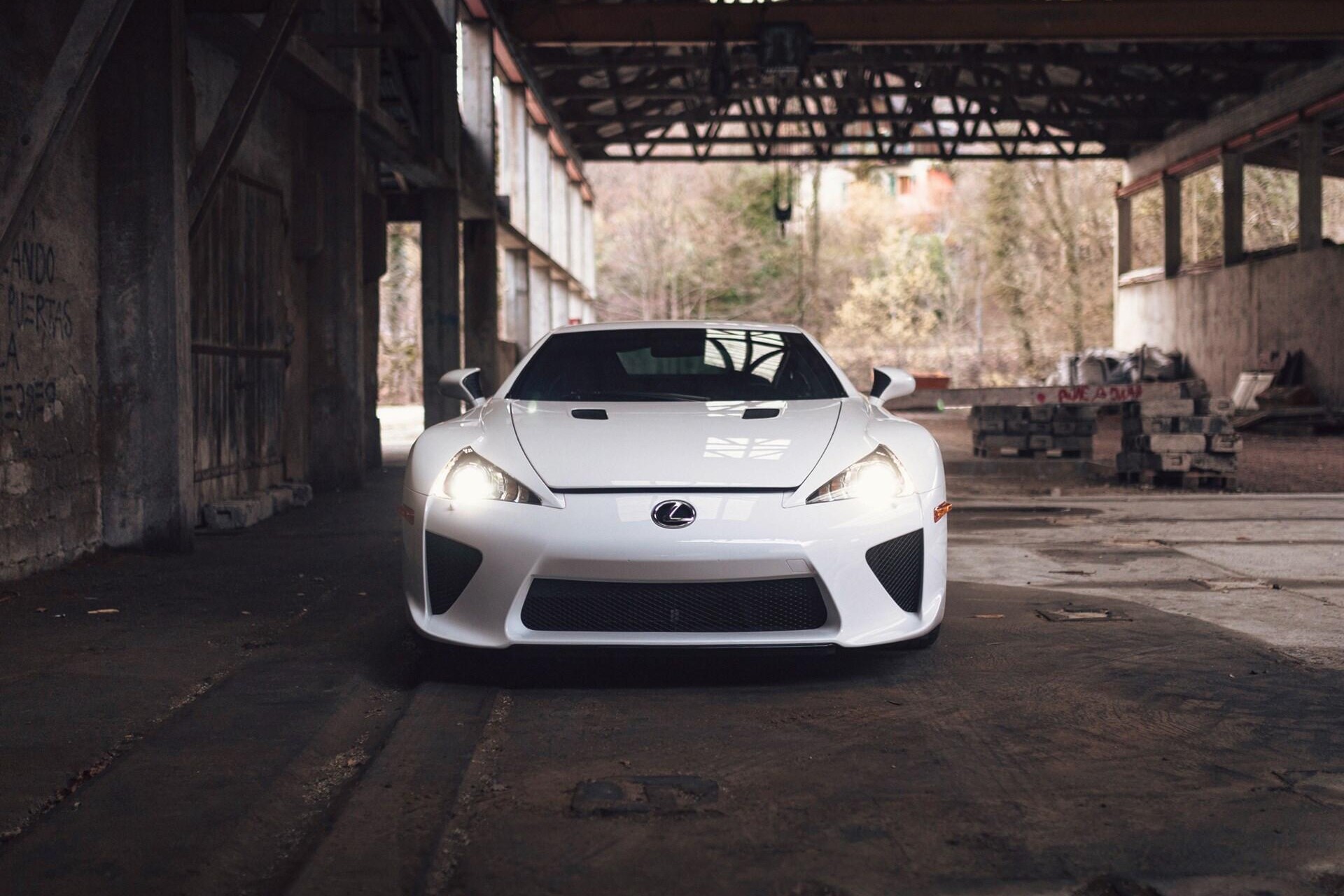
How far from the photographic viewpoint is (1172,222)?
29312mm

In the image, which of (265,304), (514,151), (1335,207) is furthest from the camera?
(1335,207)

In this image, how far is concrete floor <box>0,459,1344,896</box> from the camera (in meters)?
2.69

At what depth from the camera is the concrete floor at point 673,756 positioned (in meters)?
2.69

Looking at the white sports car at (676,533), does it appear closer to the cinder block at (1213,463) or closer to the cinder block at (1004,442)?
the cinder block at (1213,463)

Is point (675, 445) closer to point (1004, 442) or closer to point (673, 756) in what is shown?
point (673, 756)

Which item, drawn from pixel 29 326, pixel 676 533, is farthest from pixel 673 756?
pixel 29 326

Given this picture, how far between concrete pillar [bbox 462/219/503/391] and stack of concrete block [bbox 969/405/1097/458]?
7.81 meters

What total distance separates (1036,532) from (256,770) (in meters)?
6.06

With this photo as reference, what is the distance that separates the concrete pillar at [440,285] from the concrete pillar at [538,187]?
818cm

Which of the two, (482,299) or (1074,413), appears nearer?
(1074,413)

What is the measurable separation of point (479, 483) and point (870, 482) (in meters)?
1.25

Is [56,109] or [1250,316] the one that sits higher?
[1250,316]

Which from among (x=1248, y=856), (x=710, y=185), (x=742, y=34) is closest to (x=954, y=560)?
(x=1248, y=856)

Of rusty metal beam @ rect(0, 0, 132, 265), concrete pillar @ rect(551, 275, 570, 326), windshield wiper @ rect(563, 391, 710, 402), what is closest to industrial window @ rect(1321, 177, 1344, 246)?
concrete pillar @ rect(551, 275, 570, 326)
